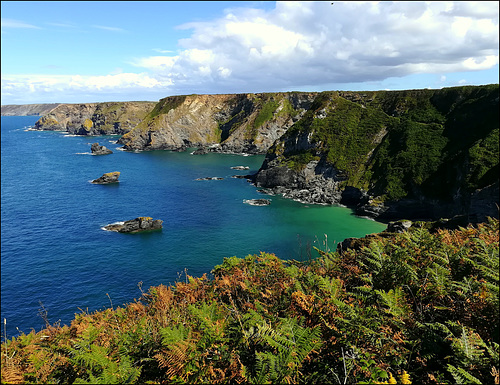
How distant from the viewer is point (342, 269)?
12945 mm

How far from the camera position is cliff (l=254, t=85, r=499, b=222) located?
57312 mm

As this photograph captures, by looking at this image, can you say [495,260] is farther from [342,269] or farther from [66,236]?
[66,236]

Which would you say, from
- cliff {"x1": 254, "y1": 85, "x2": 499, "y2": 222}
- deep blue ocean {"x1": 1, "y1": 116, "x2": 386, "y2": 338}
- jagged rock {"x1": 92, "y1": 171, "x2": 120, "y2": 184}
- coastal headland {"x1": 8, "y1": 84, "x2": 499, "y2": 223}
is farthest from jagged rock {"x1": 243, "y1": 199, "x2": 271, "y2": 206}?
jagged rock {"x1": 92, "y1": 171, "x2": 120, "y2": 184}

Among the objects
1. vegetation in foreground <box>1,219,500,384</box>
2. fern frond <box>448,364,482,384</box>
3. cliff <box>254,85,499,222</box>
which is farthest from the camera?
cliff <box>254,85,499,222</box>

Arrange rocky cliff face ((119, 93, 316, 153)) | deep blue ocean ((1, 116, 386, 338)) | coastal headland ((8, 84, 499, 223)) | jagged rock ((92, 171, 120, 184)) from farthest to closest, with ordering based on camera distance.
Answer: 1. rocky cliff face ((119, 93, 316, 153))
2. jagged rock ((92, 171, 120, 184))
3. coastal headland ((8, 84, 499, 223))
4. deep blue ocean ((1, 116, 386, 338))

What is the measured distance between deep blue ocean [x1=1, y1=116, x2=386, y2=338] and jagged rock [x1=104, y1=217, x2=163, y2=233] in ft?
5.73

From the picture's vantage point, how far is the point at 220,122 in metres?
189

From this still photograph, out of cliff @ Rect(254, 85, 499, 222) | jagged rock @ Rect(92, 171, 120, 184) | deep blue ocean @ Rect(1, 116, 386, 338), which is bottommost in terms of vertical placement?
deep blue ocean @ Rect(1, 116, 386, 338)

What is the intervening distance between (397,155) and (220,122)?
447 feet

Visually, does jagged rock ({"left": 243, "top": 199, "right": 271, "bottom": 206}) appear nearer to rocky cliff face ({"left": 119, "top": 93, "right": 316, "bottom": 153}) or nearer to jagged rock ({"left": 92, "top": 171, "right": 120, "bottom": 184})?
jagged rock ({"left": 92, "top": 171, "right": 120, "bottom": 184})

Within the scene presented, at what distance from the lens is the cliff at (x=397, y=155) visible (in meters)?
57.3

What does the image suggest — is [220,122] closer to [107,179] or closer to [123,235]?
[107,179]

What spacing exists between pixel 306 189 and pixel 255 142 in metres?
82.2

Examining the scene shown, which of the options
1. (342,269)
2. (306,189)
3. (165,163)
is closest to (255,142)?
(165,163)
